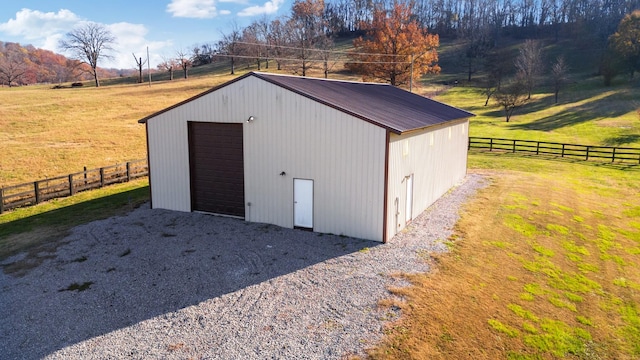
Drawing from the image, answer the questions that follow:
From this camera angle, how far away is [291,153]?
14992 millimetres

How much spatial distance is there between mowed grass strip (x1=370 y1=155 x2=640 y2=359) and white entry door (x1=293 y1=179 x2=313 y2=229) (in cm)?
442

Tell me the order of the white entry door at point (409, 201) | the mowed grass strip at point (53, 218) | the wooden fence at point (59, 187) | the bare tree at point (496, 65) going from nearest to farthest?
the mowed grass strip at point (53, 218) < the white entry door at point (409, 201) < the wooden fence at point (59, 187) < the bare tree at point (496, 65)

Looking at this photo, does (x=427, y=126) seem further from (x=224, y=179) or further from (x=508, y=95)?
(x=508, y=95)

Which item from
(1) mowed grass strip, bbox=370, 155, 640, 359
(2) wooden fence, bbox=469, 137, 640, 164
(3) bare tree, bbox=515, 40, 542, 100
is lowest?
(1) mowed grass strip, bbox=370, 155, 640, 359

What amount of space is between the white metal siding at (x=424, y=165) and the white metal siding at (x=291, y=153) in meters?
0.65

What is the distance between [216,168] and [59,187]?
9236 millimetres

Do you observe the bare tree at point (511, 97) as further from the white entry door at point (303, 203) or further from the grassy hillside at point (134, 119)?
the white entry door at point (303, 203)

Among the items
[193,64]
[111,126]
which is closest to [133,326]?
[111,126]

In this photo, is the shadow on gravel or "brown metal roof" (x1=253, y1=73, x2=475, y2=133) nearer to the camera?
the shadow on gravel

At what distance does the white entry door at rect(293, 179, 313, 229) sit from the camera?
1482 centimetres

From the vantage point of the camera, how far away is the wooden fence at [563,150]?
99.7 ft

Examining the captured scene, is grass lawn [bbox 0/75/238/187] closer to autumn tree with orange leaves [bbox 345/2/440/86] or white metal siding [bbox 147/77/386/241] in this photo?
white metal siding [bbox 147/77/386/241]

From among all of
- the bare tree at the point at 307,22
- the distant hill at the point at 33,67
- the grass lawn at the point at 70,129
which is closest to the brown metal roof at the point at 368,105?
the grass lawn at the point at 70,129

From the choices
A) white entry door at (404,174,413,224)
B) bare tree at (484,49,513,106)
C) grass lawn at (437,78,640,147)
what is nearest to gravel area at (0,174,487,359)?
white entry door at (404,174,413,224)
